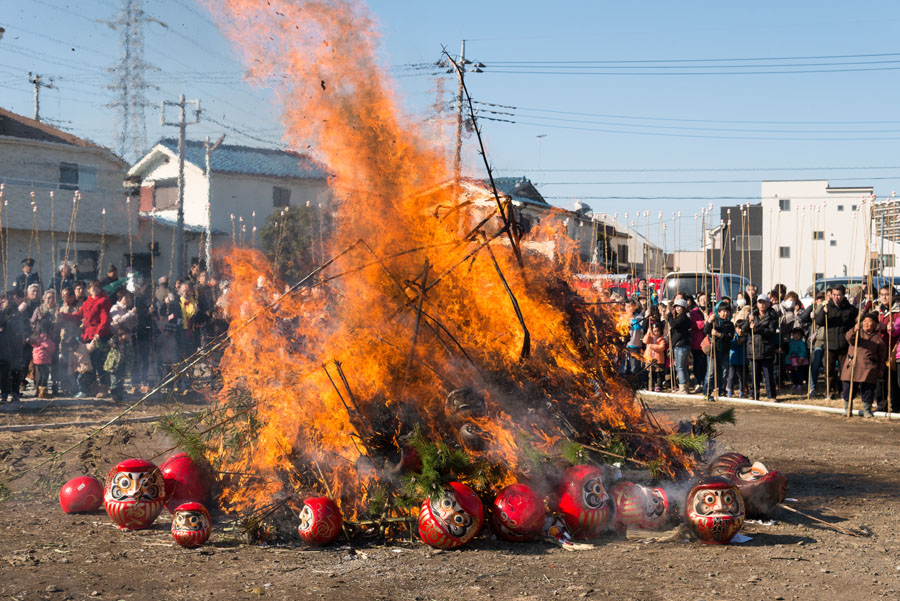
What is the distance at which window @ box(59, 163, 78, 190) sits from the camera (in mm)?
35844

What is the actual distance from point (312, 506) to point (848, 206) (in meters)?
62.7

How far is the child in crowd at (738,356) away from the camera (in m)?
16.8

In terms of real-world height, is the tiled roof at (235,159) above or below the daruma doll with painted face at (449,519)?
above

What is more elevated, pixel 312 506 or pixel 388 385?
pixel 388 385

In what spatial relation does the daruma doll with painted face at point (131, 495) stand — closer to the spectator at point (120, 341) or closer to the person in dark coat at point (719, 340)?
the spectator at point (120, 341)

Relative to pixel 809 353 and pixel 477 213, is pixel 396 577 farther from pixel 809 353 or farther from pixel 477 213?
pixel 809 353

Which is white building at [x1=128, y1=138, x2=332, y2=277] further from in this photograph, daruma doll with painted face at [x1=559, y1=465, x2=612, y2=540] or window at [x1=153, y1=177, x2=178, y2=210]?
daruma doll with painted face at [x1=559, y1=465, x2=612, y2=540]

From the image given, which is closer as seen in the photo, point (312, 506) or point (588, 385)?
point (312, 506)

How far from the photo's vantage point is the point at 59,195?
3534cm

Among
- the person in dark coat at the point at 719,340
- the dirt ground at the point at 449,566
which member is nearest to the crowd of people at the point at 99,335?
the dirt ground at the point at 449,566

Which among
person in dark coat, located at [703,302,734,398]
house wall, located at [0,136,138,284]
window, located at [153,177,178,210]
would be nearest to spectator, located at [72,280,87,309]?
person in dark coat, located at [703,302,734,398]

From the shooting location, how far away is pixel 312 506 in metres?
6.71

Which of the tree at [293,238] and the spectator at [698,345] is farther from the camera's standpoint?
the spectator at [698,345]

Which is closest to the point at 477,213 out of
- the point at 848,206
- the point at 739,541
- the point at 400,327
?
the point at 400,327
